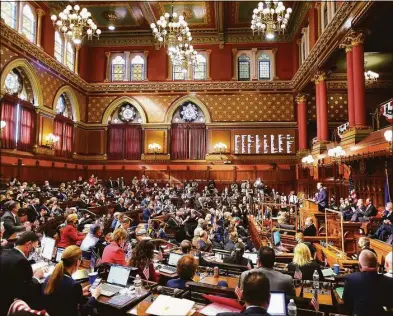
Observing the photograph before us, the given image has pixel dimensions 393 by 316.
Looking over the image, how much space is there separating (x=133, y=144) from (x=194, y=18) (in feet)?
28.6

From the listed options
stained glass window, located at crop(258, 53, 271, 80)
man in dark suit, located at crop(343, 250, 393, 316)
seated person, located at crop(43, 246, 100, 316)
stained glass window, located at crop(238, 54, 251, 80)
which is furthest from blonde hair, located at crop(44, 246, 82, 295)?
stained glass window, located at crop(258, 53, 271, 80)

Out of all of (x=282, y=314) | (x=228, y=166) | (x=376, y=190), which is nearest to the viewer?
(x=282, y=314)

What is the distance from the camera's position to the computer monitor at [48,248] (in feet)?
16.9

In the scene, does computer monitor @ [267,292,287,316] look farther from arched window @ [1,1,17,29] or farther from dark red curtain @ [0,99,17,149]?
arched window @ [1,1,17,29]

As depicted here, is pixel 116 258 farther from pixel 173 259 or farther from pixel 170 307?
pixel 170 307

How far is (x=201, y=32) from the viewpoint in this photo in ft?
68.1

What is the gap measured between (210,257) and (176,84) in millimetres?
16525

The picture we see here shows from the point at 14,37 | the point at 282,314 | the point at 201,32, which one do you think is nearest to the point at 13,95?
the point at 14,37

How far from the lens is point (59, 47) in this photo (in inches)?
710

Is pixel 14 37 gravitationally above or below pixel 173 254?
above

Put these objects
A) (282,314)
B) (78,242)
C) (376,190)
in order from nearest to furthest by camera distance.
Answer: (282,314) < (78,242) < (376,190)

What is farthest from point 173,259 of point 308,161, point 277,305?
point 308,161

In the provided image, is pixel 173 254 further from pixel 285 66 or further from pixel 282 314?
pixel 285 66

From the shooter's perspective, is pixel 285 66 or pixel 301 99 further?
pixel 285 66
